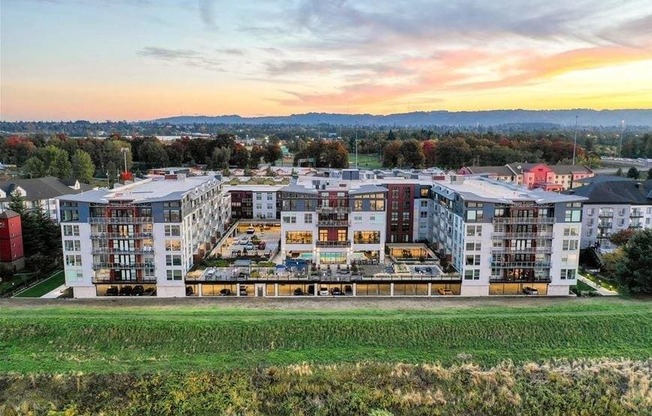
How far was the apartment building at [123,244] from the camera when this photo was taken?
141 feet

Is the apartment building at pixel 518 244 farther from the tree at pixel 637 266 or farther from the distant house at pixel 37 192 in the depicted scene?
the distant house at pixel 37 192

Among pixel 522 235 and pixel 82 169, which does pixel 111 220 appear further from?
pixel 82 169

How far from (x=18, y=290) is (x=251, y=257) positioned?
2117 cm

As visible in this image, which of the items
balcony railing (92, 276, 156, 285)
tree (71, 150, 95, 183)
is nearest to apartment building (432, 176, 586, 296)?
balcony railing (92, 276, 156, 285)

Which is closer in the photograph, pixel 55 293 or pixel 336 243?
pixel 55 293

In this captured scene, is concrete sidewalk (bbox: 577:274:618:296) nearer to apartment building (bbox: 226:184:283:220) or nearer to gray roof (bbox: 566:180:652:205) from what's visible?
gray roof (bbox: 566:180:652:205)

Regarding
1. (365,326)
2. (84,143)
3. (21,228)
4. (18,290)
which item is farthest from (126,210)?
(84,143)

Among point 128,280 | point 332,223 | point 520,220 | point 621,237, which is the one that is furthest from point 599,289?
point 128,280

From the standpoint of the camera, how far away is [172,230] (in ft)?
142

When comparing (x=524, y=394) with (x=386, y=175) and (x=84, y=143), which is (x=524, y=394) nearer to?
(x=386, y=175)

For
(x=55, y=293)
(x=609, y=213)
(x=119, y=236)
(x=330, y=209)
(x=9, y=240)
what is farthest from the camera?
(x=609, y=213)

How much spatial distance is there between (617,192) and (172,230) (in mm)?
50755

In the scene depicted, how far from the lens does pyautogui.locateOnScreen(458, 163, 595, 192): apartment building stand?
9175cm

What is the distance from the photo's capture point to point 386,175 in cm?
6806
